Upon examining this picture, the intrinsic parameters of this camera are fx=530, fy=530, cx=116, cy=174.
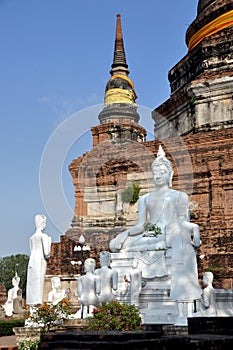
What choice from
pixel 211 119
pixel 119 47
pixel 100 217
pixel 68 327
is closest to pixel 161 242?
pixel 68 327

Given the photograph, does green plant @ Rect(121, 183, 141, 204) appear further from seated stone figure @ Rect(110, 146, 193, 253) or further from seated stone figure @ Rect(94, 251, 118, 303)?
seated stone figure @ Rect(94, 251, 118, 303)

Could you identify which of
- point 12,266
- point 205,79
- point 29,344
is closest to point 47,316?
point 29,344

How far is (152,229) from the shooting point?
10.3 metres

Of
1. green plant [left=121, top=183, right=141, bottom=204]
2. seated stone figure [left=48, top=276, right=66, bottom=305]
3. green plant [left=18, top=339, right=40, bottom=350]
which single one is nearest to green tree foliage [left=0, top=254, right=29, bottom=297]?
green plant [left=121, top=183, right=141, bottom=204]

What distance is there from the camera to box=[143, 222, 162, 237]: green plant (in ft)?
33.2

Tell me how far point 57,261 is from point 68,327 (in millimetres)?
8965

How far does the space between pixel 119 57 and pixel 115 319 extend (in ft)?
98.6

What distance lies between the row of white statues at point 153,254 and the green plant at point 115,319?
2.06 meters

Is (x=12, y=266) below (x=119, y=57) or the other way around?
below

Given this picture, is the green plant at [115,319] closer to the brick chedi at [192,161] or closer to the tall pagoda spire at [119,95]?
the brick chedi at [192,161]

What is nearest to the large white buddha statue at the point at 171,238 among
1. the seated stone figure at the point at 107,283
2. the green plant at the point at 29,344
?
the seated stone figure at the point at 107,283

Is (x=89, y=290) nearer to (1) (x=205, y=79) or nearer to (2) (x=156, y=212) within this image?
(2) (x=156, y=212)

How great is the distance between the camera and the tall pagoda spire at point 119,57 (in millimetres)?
33469

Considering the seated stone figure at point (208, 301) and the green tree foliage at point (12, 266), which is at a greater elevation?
the green tree foliage at point (12, 266)
